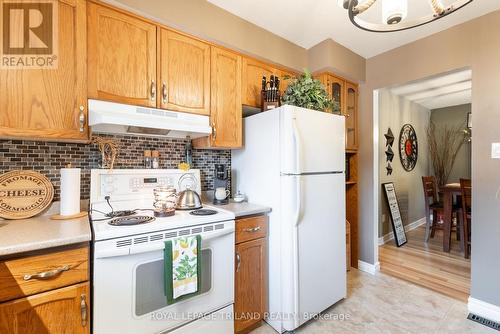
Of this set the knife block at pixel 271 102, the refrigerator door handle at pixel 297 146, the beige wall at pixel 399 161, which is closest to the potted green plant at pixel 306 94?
the knife block at pixel 271 102

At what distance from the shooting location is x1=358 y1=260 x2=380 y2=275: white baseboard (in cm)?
269

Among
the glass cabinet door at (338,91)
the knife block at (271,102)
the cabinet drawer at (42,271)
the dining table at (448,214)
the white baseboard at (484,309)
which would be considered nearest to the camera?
the cabinet drawer at (42,271)

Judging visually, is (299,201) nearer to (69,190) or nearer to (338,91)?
(69,190)

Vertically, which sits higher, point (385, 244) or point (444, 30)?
point (444, 30)

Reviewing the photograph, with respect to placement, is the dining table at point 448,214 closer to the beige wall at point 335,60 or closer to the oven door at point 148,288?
the beige wall at point 335,60

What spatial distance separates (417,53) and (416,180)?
3.14 m

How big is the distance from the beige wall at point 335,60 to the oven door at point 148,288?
6.14 ft

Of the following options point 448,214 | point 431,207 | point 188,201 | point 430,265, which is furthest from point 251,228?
point 431,207

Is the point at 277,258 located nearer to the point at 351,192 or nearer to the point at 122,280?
the point at 122,280

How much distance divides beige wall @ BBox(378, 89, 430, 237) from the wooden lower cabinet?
2634mm

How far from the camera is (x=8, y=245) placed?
0.95m

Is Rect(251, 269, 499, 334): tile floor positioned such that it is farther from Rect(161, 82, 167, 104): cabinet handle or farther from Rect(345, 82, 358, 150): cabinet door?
Rect(161, 82, 167, 104): cabinet handle

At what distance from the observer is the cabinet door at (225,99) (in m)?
1.91

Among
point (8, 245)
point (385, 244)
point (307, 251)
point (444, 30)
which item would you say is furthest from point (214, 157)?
point (385, 244)
